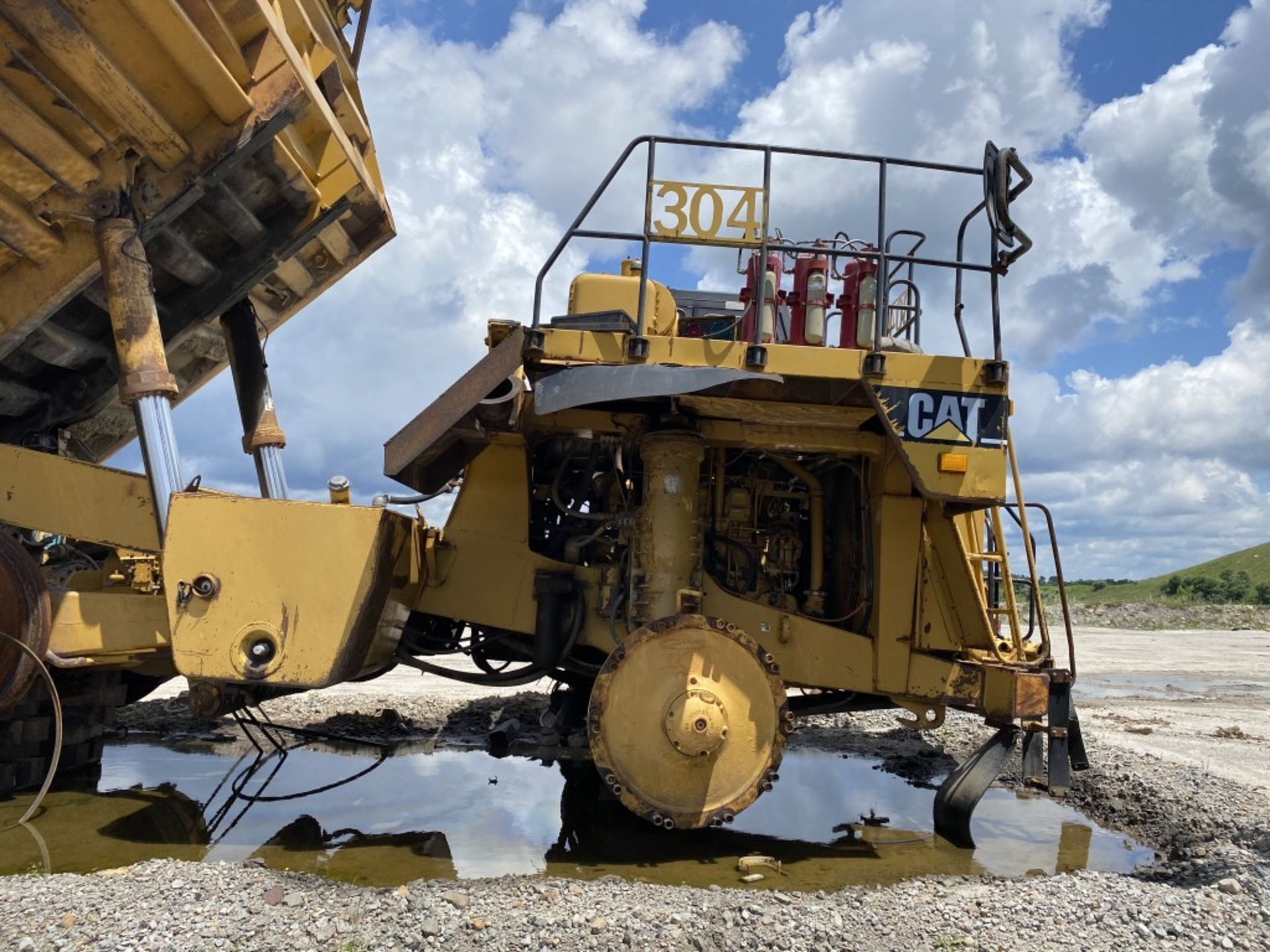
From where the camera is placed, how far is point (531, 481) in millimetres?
5754

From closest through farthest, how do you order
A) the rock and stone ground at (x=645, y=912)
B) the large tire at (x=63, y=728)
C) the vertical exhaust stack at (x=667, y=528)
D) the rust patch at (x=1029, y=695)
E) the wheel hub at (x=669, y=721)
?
the rock and stone ground at (x=645, y=912) → the wheel hub at (x=669, y=721) → the rust patch at (x=1029, y=695) → the vertical exhaust stack at (x=667, y=528) → the large tire at (x=63, y=728)

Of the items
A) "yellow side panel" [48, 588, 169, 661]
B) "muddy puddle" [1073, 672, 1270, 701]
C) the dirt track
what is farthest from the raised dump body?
"muddy puddle" [1073, 672, 1270, 701]

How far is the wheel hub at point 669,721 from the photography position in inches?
184

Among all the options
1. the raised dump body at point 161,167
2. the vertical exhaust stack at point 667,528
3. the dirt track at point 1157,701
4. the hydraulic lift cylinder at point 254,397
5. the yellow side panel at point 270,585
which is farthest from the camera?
the dirt track at point 1157,701

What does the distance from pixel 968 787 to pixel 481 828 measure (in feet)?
9.03

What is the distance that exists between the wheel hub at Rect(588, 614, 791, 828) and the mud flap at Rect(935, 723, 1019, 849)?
117cm

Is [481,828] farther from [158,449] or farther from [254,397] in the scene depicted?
[254,397]

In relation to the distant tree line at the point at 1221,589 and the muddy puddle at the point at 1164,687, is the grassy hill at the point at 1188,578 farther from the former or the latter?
the muddy puddle at the point at 1164,687

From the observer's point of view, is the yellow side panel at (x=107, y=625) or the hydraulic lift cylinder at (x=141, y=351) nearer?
the hydraulic lift cylinder at (x=141, y=351)

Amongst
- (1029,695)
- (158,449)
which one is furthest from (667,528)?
(158,449)

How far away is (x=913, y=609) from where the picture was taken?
5.32 metres

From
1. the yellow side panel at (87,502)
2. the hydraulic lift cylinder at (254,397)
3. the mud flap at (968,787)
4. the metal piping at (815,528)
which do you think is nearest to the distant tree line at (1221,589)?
the mud flap at (968,787)

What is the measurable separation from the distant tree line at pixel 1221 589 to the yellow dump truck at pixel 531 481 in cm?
3937

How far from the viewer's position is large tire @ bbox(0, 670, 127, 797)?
5602mm
